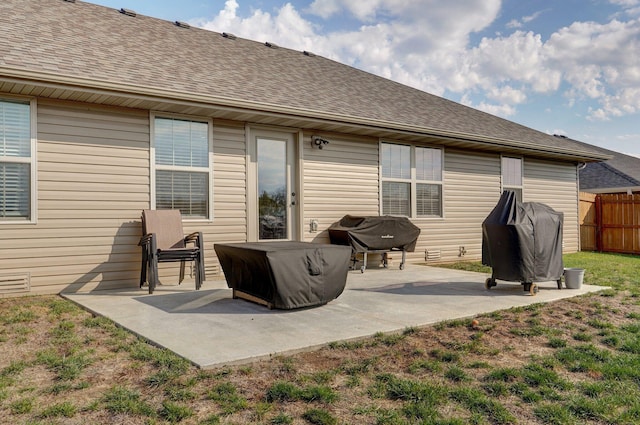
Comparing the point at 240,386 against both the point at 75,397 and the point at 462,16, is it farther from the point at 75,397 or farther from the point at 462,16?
the point at 462,16

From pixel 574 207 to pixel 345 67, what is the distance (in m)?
7.03

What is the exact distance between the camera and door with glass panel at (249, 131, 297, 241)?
22.7 ft

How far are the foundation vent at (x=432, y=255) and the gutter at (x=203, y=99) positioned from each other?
2234 mm

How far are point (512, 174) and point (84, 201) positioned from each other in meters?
8.85

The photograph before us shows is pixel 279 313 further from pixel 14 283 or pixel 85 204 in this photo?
pixel 14 283

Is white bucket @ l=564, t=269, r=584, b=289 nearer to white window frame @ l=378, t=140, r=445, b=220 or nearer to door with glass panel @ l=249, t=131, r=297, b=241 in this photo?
white window frame @ l=378, t=140, r=445, b=220

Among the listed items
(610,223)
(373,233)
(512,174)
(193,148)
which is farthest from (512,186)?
(193,148)

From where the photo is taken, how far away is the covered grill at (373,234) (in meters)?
7.18

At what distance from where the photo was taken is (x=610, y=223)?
12344 millimetres

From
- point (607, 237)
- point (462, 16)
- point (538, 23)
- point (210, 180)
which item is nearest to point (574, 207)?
point (607, 237)

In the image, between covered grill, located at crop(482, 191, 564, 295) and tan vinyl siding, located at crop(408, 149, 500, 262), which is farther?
tan vinyl siding, located at crop(408, 149, 500, 262)

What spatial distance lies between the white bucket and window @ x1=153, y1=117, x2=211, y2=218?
4.87 m

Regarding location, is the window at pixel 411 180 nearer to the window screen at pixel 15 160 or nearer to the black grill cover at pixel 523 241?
the black grill cover at pixel 523 241

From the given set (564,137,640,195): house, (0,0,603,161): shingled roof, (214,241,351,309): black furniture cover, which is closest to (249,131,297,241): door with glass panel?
(0,0,603,161): shingled roof
